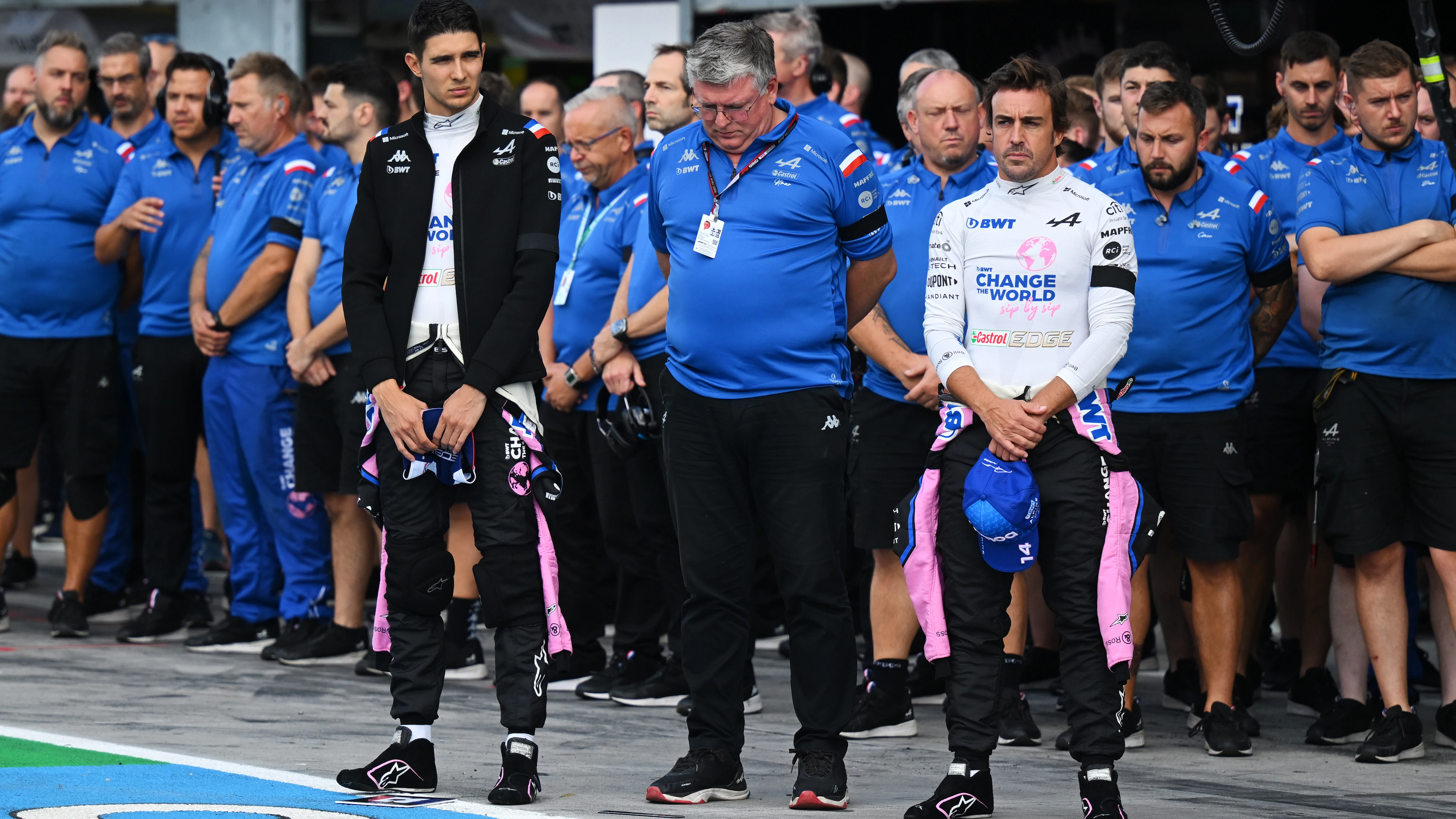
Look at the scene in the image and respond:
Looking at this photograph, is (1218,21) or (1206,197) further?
(1206,197)

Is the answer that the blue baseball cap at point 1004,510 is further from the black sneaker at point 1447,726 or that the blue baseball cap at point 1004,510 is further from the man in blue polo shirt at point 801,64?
the man in blue polo shirt at point 801,64

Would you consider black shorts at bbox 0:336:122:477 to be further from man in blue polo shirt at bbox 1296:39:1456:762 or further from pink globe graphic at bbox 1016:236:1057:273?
man in blue polo shirt at bbox 1296:39:1456:762

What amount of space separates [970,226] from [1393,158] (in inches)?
80.9

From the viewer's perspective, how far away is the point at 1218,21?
210 inches

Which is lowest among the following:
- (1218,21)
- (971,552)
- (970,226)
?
(971,552)

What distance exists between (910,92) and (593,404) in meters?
1.79

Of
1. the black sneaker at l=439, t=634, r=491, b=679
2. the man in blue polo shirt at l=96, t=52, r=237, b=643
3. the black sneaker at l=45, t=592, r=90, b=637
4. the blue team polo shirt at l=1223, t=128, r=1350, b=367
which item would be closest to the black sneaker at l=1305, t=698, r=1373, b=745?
the blue team polo shirt at l=1223, t=128, r=1350, b=367

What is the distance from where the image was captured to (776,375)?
16.7 feet

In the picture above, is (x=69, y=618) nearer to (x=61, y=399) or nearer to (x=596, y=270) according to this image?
(x=61, y=399)

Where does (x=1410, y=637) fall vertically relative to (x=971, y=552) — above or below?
below

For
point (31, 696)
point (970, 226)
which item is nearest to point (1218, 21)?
point (970, 226)

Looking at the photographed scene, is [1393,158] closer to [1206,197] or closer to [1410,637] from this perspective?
[1206,197]

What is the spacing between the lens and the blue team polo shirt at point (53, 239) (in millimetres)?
8352

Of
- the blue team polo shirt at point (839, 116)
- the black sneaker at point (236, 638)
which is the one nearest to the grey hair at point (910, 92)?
the blue team polo shirt at point (839, 116)
